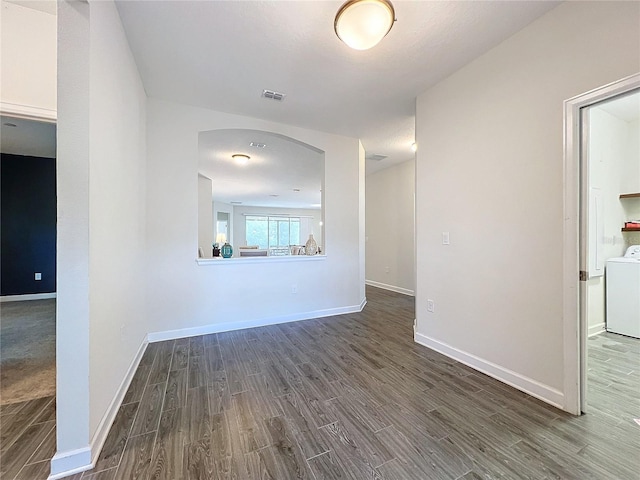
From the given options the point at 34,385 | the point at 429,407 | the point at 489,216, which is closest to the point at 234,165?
the point at 34,385

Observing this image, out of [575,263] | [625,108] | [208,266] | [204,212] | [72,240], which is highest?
[625,108]

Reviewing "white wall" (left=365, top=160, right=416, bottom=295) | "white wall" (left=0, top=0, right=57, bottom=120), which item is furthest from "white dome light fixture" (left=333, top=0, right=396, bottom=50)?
"white wall" (left=365, top=160, right=416, bottom=295)

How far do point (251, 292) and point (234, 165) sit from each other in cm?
339

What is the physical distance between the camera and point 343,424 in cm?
165

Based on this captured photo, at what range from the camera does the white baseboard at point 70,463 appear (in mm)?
1274

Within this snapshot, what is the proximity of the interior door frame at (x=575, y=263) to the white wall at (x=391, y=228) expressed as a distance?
3481mm

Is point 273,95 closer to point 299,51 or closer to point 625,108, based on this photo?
point 299,51

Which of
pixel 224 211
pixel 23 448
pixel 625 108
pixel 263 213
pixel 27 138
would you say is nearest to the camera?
pixel 23 448

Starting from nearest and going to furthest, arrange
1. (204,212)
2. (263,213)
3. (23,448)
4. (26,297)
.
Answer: (23,448), (26,297), (204,212), (263,213)

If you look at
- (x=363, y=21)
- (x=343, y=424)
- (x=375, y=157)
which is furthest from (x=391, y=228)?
(x=343, y=424)

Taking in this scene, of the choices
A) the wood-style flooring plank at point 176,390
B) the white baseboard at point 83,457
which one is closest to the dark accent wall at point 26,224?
the wood-style flooring plank at point 176,390

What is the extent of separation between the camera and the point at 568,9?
1.75m

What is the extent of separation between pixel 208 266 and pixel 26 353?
1899mm

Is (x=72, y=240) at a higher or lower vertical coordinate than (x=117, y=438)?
higher
